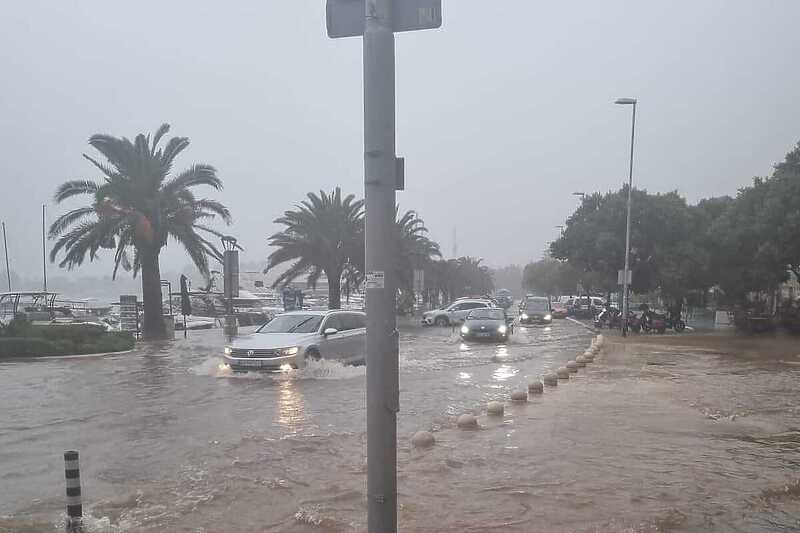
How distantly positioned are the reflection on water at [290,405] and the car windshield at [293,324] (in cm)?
180

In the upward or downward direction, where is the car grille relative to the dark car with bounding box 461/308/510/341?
upward

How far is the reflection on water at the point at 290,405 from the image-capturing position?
1012 centimetres

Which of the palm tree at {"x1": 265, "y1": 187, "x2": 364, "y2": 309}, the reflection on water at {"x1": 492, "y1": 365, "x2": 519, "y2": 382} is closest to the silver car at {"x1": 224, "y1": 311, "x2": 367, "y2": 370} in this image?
the reflection on water at {"x1": 492, "y1": 365, "x2": 519, "y2": 382}

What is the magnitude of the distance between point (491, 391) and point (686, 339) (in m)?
17.7

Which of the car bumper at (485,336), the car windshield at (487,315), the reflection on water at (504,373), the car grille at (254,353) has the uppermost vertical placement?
the car windshield at (487,315)

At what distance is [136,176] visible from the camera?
2580 centimetres

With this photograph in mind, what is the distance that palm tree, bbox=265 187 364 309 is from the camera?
35.0m

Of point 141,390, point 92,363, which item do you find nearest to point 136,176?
point 92,363

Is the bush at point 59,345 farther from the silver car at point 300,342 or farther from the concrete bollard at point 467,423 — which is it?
the concrete bollard at point 467,423

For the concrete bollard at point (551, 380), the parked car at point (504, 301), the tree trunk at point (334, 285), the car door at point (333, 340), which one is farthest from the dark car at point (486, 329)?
the parked car at point (504, 301)

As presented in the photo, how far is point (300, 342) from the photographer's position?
1486 centimetres

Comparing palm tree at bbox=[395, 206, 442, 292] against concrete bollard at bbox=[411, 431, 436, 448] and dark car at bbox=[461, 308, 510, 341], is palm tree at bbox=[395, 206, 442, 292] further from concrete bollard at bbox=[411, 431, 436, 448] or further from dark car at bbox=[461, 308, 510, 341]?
concrete bollard at bbox=[411, 431, 436, 448]

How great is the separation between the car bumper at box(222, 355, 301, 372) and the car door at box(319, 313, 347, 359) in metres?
1.03

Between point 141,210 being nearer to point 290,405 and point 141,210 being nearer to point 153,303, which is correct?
point 153,303
